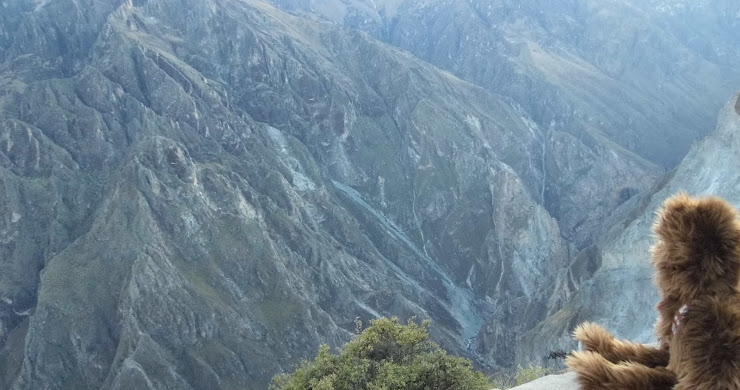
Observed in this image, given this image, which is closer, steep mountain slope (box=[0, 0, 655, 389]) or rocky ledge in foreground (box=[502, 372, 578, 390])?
rocky ledge in foreground (box=[502, 372, 578, 390])

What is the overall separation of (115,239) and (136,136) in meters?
42.0

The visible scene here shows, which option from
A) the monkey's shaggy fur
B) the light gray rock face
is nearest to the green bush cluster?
the light gray rock face

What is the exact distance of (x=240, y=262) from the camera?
120m

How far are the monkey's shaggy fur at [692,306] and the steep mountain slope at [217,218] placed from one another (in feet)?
324

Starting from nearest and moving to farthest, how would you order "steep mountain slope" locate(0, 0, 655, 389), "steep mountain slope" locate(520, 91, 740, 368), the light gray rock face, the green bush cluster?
the light gray rock face
the green bush cluster
"steep mountain slope" locate(520, 91, 740, 368)
"steep mountain slope" locate(0, 0, 655, 389)

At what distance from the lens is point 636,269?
7450 cm

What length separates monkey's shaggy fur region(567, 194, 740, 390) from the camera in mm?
4137

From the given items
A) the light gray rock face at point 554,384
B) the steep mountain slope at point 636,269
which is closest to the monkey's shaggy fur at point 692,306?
the light gray rock face at point 554,384

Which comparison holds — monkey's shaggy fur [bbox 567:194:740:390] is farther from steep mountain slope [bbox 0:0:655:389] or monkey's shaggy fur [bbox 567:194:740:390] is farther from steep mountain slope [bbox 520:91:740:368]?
steep mountain slope [bbox 0:0:655:389]

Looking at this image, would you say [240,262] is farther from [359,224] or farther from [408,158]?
[408,158]

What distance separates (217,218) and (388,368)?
343 feet

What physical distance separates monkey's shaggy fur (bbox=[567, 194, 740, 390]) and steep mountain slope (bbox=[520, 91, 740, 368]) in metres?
67.1

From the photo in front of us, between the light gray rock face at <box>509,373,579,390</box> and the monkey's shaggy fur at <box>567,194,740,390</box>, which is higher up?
the monkey's shaggy fur at <box>567,194,740,390</box>

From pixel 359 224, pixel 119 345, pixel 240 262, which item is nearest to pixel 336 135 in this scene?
pixel 359 224
